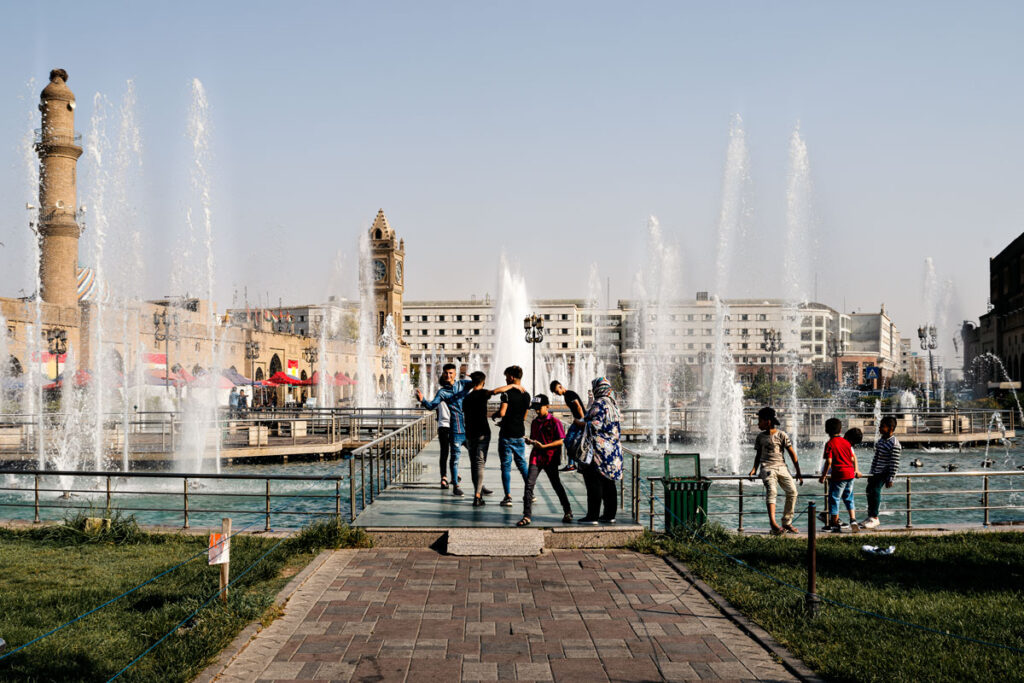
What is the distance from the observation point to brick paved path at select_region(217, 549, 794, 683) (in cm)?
621

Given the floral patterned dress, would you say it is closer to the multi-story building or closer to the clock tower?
the multi-story building

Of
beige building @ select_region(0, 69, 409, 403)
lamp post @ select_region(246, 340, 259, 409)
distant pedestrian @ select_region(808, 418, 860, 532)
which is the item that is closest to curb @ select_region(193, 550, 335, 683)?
distant pedestrian @ select_region(808, 418, 860, 532)

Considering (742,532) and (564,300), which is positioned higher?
(564,300)

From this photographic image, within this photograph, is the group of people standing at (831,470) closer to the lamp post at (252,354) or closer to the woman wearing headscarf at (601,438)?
the woman wearing headscarf at (601,438)

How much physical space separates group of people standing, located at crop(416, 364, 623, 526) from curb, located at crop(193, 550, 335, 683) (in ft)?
9.36

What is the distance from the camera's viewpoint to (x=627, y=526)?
11.1 m

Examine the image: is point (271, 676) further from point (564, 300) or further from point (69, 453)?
point (564, 300)

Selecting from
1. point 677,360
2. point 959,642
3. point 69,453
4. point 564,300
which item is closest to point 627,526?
point 959,642

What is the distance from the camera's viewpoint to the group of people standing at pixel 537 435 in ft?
36.2

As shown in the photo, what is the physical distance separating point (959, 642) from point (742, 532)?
17.1 feet

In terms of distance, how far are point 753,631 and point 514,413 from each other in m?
5.40

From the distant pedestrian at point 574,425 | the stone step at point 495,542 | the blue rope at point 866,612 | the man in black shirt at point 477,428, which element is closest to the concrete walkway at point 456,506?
the man in black shirt at point 477,428

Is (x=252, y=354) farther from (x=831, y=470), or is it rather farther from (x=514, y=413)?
(x=831, y=470)

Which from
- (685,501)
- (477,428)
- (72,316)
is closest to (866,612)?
(685,501)
